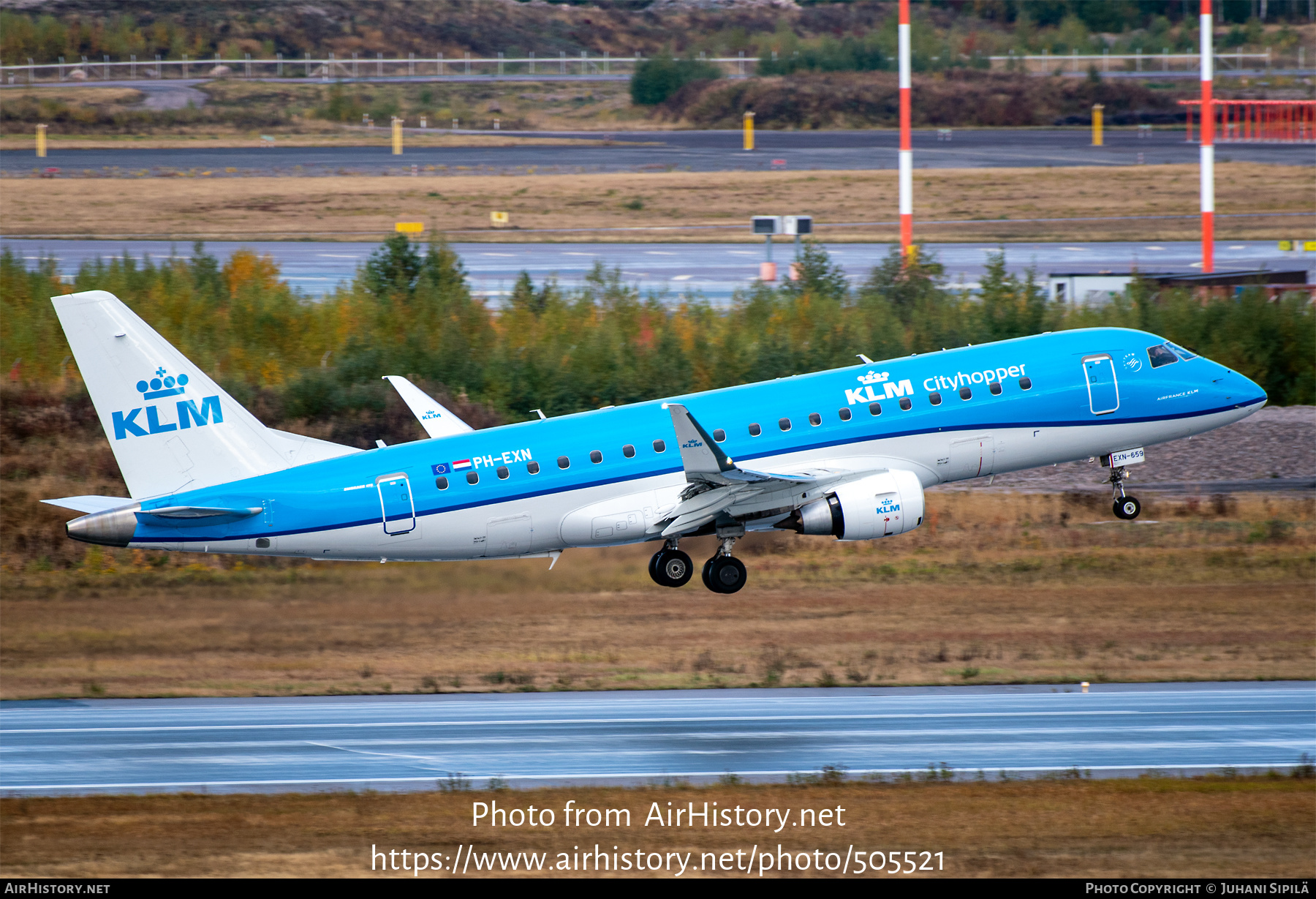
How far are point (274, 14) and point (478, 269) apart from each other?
262ft

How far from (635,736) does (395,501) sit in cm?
873

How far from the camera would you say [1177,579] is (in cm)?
4744

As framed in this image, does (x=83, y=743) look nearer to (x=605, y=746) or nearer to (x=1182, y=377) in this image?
(x=605, y=746)

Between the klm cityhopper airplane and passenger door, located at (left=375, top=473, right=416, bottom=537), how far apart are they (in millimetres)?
35

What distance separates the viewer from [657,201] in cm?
9788

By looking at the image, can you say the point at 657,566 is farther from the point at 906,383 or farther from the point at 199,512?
the point at 199,512

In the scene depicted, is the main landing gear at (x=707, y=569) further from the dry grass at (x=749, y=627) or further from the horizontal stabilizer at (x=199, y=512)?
the horizontal stabilizer at (x=199, y=512)

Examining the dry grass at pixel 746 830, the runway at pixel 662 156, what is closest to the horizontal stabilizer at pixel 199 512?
the dry grass at pixel 746 830

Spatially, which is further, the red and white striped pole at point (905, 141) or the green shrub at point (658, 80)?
the green shrub at point (658, 80)

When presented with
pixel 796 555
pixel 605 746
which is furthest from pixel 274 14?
pixel 605 746

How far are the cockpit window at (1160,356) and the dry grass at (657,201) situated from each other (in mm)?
48492

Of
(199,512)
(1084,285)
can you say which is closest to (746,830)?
(199,512)

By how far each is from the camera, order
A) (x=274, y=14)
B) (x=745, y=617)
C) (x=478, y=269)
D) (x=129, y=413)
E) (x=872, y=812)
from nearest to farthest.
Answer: (x=872, y=812)
(x=129, y=413)
(x=745, y=617)
(x=478, y=269)
(x=274, y=14)

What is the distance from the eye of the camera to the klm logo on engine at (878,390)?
36.7 meters
